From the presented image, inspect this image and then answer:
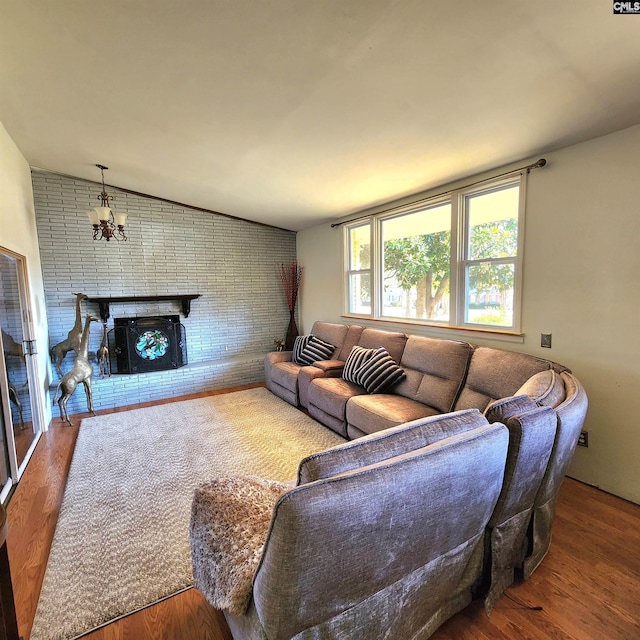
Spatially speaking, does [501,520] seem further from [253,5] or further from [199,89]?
[199,89]

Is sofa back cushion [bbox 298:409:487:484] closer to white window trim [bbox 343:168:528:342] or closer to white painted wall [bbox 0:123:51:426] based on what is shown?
white window trim [bbox 343:168:528:342]

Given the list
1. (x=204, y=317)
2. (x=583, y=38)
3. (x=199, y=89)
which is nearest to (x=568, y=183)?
(x=583, y=38)

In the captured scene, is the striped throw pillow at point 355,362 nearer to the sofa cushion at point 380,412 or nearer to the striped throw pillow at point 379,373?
the striped throw pillow at point 379,373

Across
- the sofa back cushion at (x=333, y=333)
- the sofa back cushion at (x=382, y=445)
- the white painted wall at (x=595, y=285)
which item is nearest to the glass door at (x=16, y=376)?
the sofa back cushion at (x=382, y=445)

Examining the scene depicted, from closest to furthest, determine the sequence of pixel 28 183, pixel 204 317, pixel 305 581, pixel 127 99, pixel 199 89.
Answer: pixel 305 581
pixel 199 89
pixel 127 99
pixel 28 183
pixel 204 317

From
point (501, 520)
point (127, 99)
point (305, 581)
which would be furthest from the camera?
point (127, 99)

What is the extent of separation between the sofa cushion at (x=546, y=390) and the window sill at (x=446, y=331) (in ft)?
2.83

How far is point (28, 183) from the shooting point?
382 centimetres

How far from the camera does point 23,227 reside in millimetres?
3391

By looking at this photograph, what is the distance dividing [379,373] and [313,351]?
54.3 inches

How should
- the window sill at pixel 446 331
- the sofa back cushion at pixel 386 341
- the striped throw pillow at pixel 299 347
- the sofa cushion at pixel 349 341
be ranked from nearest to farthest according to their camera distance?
1. the window sill at pixel 446 331
2. the sofa back cushion at pixel 386 341
3. the sofa cushion at pixel 349 341
4. the striped throw pillow at pixel 299 347

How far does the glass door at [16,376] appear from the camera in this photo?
8.46ft

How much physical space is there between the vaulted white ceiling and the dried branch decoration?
8.27ft

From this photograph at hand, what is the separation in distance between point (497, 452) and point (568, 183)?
217 centimetres
